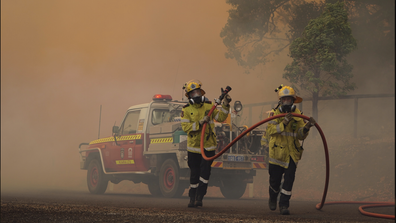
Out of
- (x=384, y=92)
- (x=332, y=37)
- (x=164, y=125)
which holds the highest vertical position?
(x=332, y=37)

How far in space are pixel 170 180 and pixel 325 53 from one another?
25.4 ft

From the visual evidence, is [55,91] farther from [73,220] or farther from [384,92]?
[73,220]

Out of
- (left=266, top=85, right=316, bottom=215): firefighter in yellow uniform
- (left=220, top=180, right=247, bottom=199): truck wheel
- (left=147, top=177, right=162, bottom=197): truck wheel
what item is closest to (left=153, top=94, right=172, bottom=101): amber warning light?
(left=147, top=177, right=162, bottom=197): truck wheel

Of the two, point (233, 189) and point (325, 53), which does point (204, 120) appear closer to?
point (233, 189)

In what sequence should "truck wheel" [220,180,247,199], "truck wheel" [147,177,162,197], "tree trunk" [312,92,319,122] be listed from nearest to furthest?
"truck wheel" [220,180,247,199], "truck wheel" [147,177,162,197], "tree trunk" [312,92,319,122]

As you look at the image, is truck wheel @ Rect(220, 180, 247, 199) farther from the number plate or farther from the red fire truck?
the number plate

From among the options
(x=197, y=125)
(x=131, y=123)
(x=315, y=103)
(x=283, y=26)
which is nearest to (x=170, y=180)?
(x=131, y=123)

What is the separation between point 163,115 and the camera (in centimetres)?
1185

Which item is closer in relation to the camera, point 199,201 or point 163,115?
point 199,201

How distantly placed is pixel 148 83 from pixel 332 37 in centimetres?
1484

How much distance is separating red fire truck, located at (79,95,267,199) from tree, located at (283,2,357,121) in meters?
5.20

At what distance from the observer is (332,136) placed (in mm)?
16922

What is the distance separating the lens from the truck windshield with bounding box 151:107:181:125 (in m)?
11.6

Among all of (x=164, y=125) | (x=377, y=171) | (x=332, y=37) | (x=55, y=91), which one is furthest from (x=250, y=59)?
(x=55, y=91)
